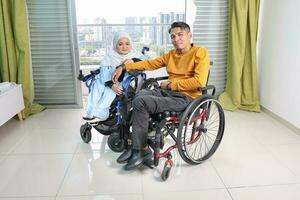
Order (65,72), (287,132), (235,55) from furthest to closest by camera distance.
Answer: (65,72), (235,55), (287,132)

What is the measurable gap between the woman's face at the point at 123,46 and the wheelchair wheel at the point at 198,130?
896mm

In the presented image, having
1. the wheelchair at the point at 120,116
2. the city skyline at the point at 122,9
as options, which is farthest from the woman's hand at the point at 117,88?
the city skyline at the point at 122,9

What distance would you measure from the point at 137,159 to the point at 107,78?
84 centimetres

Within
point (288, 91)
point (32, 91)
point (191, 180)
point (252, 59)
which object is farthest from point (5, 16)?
point (288, 91)

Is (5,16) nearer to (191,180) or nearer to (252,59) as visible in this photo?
(191,180)

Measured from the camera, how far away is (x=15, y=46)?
3154mm

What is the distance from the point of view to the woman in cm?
246

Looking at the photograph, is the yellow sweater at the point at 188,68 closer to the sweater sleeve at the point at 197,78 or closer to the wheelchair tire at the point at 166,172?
the sweater sleeve at the point at 197,78

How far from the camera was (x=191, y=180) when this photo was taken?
2.00 meters

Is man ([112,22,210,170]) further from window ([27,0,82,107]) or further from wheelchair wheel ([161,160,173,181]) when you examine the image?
window ([27,0,82,107])

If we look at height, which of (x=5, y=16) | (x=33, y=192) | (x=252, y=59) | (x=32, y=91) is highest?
(x=5, y=16)

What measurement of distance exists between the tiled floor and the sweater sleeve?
0.60 m

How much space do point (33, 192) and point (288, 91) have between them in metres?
2.47

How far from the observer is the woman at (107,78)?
2.46 meters
